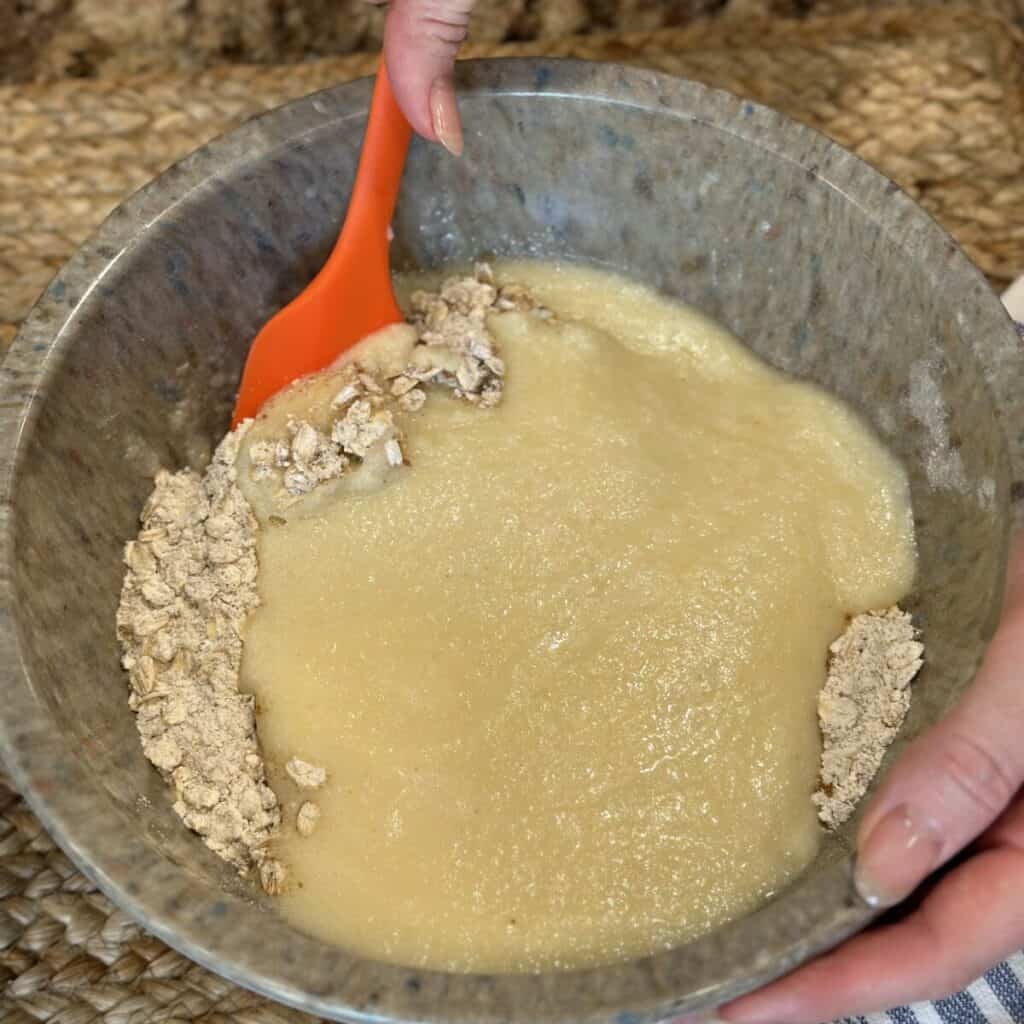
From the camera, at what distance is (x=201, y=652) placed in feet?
2.27

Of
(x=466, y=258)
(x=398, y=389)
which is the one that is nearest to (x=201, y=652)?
(x=398, y=389)

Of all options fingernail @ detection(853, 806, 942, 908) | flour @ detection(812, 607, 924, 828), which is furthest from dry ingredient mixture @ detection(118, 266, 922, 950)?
fingernail @ detection(853, 806, 942, 908)

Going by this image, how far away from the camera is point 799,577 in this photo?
0.70 meters

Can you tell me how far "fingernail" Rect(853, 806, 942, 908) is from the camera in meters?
0.52

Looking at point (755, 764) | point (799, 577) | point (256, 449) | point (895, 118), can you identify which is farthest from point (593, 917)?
point (895, 118)

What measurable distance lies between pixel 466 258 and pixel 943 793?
1.62 ft

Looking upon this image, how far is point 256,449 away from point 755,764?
340 mm

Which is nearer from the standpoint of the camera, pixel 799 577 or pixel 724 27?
pixel 799 577

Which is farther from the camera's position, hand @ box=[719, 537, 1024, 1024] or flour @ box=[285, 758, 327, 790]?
flour @ box=[285, 758, 327, 790]

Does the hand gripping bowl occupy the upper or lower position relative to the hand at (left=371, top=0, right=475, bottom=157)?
lower

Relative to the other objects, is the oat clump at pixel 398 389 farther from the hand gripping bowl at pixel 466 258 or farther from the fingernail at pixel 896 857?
the fingernail at pixel 896 857

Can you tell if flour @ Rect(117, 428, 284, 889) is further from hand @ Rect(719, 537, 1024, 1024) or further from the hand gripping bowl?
hand @ Rect(719, 537, 1024, 1024)

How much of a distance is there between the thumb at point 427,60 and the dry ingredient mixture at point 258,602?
120 mm

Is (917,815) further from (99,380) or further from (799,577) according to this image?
(99,380)
